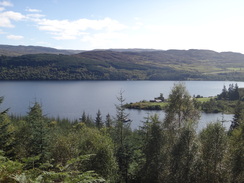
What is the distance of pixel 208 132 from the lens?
20328 millimetres

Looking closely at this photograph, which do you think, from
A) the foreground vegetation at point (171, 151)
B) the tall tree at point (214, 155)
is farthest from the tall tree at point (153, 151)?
the tall tree at point (214, 155)

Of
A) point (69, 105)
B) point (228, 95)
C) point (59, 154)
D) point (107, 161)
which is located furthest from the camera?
point (228, 95)

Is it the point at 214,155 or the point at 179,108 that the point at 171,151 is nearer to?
the point at 214,155

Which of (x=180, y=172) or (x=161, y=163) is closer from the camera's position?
(x=180, y=172)

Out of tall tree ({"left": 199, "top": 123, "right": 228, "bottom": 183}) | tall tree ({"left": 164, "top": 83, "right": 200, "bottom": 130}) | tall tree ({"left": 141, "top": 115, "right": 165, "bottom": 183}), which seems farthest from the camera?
tall tree ({"left": 164, "top": 83, "right": 200, "bottom": 130})

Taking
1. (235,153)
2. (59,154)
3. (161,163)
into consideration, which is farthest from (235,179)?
(59,154)

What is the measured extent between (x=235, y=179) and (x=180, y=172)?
4.18 m

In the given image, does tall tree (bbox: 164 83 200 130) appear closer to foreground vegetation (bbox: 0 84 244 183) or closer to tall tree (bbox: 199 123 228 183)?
foreground vegetation (bbox: 0 84 244 183)

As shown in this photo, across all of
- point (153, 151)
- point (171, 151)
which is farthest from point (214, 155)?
point (153, 151)

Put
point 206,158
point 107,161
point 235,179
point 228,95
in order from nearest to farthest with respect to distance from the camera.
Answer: point 235,179
point 206,158
point 107,161
point 228,95

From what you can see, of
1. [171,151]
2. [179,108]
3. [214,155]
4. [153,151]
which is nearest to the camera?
[214,155]

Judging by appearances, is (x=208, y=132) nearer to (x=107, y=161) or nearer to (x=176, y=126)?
(x=176, y=126)

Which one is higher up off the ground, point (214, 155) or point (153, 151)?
point (214, 155)

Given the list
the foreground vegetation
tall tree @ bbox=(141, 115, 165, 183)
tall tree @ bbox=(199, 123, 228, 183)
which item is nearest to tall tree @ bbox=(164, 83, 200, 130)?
the foreground vegetation
